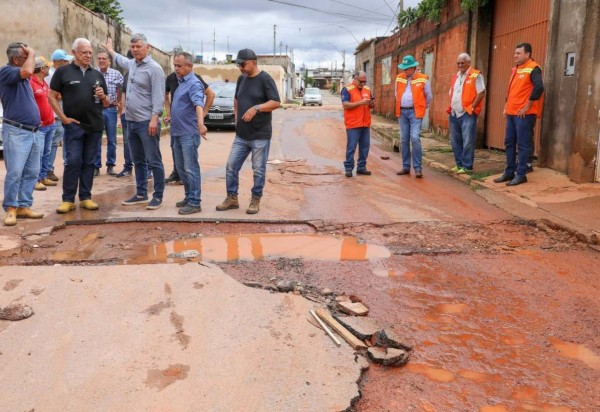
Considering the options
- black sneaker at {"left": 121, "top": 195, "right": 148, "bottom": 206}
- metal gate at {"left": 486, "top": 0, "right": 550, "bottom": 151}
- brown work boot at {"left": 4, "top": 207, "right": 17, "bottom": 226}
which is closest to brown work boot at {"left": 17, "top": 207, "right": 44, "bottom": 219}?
brown work boot at {"left": 4, "top": 207, "right": 17, "bottom": 226}

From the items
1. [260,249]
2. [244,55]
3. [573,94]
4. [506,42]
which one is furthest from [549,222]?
[506,42]

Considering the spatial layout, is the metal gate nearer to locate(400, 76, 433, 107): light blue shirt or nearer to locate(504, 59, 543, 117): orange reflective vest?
locate(504, 59, 543, 117): orange reflective vest

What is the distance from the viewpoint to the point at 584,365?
115 inches

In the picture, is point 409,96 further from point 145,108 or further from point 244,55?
point 145,108

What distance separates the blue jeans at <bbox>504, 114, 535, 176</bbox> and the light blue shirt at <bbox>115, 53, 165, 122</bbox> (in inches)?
187

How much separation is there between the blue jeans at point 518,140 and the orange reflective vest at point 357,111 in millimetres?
2184

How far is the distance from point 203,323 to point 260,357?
0.53 metres

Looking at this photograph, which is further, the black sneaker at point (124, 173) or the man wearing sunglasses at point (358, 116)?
the man wearing sunglasses at point (358, 116)

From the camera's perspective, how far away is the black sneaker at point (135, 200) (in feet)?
20.8

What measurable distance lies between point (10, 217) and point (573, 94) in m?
7.13

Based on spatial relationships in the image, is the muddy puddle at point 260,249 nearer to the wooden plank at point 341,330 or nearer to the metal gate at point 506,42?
the wooden plank at point 341,330

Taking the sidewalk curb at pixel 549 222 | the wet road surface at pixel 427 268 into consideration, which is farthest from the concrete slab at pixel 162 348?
the sidewalk curb at pixel 549 222

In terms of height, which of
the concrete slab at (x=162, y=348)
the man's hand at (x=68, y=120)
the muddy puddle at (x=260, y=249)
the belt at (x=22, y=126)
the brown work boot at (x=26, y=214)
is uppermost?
the man's hand at (x=68, y=120)

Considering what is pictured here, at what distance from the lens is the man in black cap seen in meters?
5.90
